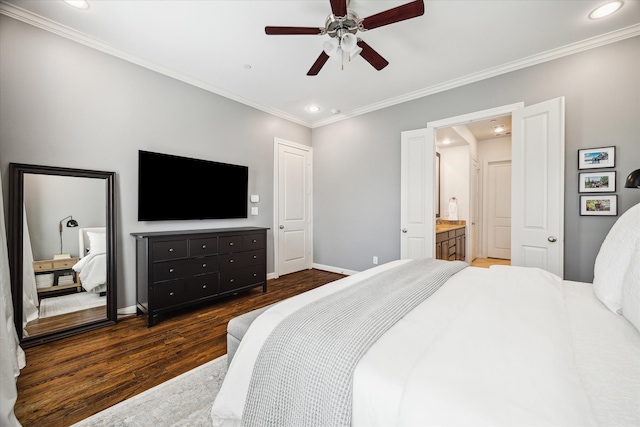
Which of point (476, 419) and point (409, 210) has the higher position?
point (409, 210)

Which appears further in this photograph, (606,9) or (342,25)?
(606,9)

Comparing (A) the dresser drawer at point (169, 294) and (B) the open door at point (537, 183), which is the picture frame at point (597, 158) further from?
(A) the dresser drawer at point (169, 294)

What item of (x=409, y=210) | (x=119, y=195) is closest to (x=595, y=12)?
(x=409, y=210)

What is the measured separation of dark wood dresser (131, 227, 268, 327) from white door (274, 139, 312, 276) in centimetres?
104

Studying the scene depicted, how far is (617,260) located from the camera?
128 centimetres

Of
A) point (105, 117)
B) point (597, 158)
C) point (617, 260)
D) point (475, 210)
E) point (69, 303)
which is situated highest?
point (105, 117)

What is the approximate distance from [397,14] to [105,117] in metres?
2.93

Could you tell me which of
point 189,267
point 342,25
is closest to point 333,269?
point 189,267

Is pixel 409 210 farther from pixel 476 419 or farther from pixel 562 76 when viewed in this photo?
pixel 476 419

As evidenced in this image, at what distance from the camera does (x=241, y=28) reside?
240cm

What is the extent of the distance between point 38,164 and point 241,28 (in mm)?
2218

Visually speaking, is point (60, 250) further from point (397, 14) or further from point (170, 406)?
point (397, 14)

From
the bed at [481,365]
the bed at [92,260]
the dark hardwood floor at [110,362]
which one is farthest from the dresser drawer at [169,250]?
the bed at [481,365]

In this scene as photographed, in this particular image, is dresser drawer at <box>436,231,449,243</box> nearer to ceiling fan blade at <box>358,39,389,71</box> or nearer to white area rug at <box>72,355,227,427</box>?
ceiling fan blade at <box>358,39,389,71</box>
